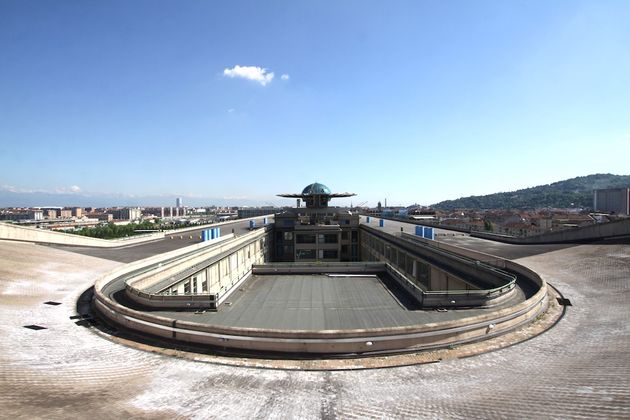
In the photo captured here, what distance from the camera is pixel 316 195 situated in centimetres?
6938

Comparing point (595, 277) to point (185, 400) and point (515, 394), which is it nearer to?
point (515, 394)

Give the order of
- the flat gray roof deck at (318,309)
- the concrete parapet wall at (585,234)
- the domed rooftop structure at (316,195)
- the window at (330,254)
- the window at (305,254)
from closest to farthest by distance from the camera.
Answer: the flat gray roof deck at (318,309) → the concrete parapet wall at (585,234) → the window at (305,254) → the window at (330,254) → the domed rooftop structure at (316,195)

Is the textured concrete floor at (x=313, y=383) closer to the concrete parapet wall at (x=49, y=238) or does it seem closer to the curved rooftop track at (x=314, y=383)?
the curved rooftop track at (x=314, y=383)

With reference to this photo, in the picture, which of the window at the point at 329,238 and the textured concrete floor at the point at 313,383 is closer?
the textured concrete floor at the point at 313,383

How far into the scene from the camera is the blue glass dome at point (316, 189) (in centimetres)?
7050

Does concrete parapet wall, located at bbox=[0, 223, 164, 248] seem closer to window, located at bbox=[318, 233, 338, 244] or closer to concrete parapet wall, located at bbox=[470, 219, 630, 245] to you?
window, located at bbox=[318, 233, 338, 244]

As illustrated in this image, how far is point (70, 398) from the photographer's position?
1002 cm

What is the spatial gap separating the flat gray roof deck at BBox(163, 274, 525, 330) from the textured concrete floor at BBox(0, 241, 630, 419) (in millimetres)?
3671

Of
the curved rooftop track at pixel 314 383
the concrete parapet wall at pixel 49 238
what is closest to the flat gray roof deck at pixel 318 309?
the curved rooftop track at pixel 314 383

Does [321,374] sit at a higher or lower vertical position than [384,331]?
lower

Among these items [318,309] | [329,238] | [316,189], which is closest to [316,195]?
[316,189]

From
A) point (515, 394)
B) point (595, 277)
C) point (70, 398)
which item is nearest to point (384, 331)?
point (515, 394)

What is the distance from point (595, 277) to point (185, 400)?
90.1ft

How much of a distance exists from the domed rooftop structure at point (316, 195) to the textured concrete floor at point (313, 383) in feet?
181
